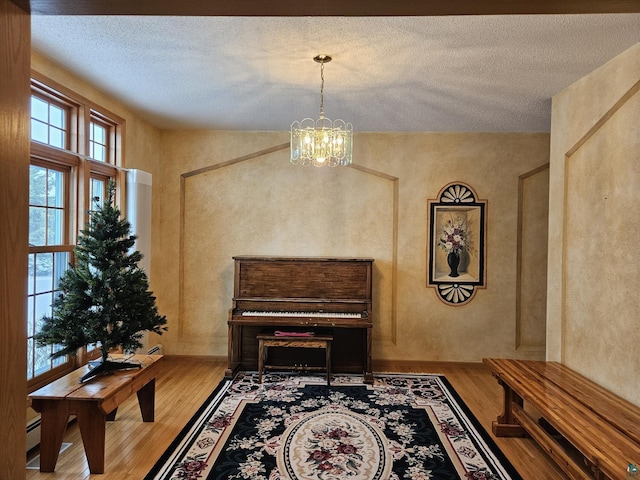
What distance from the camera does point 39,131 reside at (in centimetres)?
306

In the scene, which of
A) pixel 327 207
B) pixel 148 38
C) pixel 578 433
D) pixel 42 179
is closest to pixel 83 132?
pixel 42 179

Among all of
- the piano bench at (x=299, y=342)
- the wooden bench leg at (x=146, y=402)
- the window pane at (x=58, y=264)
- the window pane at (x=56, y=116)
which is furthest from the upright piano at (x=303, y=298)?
the window pane at (x=56, y=116)

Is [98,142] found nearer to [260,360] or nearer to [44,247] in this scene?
[44,247]

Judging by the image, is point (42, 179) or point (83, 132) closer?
point (42, 179)

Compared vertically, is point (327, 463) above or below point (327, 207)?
below

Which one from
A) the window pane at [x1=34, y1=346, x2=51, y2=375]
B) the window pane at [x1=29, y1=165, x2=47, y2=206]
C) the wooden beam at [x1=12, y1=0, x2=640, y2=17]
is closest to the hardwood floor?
the window pane at [x1=34, y1=346, x2=51, y2=375]

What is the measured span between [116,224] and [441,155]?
3.63m

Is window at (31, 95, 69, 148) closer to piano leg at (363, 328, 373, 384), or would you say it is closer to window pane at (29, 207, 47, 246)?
window pane at (29, 207, 47, 246)

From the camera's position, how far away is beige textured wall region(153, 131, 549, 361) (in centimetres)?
489

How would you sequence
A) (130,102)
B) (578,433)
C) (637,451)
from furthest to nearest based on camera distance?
(130,102) → (578,433) → (637,451)

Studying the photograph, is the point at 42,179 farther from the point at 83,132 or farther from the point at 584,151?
the point at 584,151

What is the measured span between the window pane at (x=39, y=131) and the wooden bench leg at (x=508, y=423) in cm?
400

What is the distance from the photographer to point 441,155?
4918 mm

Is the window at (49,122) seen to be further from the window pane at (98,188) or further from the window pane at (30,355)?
the window pane at (30,355)
